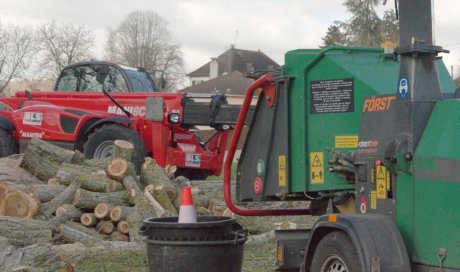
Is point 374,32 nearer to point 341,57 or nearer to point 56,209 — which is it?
point 56,209

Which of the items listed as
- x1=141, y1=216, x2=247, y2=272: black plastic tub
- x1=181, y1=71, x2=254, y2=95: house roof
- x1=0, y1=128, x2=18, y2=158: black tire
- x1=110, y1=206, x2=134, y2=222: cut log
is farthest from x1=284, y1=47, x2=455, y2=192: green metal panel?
x1=181, y1=71, x2=254, y2=95: house roof

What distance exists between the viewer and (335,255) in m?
5.66

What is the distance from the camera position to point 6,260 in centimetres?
815

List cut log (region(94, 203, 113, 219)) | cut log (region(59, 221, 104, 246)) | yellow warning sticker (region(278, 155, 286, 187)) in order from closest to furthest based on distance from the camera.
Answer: yellow warning sticker (region(278, 155, 286, 187))
cut log (region(59, 221, 104, 246))
cut log (region(94, 203, 113, 219))

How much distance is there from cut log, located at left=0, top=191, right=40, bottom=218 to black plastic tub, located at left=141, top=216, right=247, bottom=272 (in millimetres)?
4130

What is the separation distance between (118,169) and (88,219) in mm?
1326

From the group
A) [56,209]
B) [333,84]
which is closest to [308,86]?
[333,84]

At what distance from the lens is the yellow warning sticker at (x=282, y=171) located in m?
6.73

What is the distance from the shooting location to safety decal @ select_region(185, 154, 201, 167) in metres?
14.2

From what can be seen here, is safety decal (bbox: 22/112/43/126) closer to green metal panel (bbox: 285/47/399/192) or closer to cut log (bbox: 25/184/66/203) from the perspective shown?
cut log (bbox: 25/184/66/203)

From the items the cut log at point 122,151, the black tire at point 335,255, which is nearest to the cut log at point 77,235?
the cut log at point 122,151

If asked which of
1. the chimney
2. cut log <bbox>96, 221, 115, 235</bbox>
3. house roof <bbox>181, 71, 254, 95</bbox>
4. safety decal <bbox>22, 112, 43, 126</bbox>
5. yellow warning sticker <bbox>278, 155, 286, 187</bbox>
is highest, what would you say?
the chimney

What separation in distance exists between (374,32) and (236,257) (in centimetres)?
3820

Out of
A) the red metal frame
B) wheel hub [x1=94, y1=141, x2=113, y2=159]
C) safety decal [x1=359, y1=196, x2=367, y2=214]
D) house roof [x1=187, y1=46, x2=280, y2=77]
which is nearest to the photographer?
→ safety decal [x1=359, y1=196, x2=367, y2=214]
